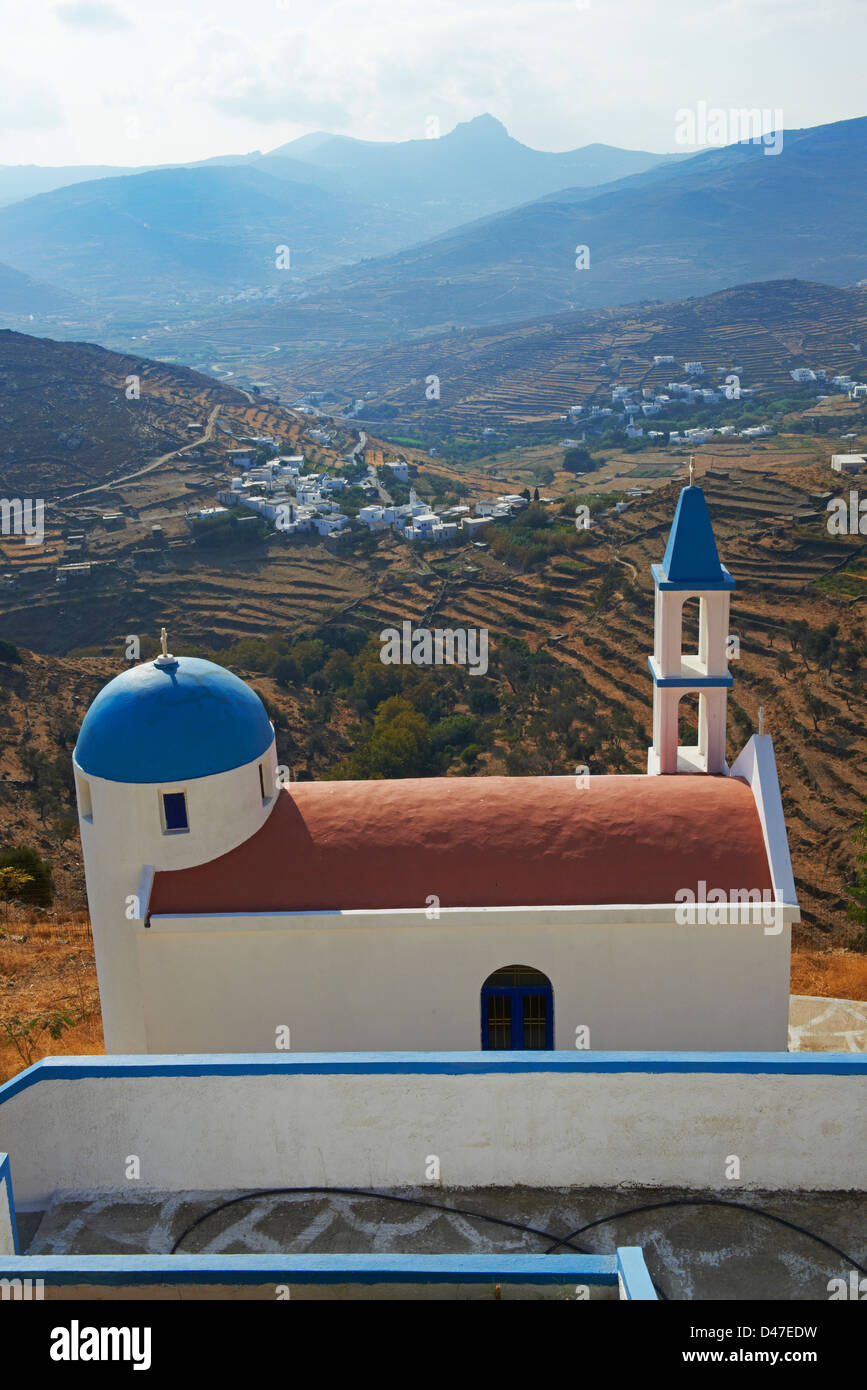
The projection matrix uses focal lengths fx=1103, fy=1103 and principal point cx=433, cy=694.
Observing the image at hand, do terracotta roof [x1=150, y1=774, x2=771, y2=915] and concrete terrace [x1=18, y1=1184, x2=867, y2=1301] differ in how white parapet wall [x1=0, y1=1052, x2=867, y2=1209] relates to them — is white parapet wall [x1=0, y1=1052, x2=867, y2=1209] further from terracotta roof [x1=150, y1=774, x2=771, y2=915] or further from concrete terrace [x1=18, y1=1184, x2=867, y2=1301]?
terracotta roof [x1=150, y1=774, x2=771, y2=915]

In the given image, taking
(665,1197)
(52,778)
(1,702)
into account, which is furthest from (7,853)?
(665,1197)

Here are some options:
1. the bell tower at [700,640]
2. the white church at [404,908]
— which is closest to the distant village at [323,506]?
the bell tower at [700,640]

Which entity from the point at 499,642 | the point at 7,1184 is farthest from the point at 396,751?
the point at 7,1184

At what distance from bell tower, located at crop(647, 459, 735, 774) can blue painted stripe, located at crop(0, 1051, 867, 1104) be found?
594cm

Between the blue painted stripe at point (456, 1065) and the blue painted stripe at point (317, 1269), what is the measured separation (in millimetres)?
2120

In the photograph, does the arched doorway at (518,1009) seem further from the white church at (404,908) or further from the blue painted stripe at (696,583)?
the blue painted stripe at (696,583)

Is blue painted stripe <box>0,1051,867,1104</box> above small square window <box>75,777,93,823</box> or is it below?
below

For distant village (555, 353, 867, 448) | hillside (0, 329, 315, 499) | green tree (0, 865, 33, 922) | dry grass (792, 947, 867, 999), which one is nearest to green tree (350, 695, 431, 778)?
green tree (0, 865, 33, 922)

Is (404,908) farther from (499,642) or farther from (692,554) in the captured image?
(499,642)

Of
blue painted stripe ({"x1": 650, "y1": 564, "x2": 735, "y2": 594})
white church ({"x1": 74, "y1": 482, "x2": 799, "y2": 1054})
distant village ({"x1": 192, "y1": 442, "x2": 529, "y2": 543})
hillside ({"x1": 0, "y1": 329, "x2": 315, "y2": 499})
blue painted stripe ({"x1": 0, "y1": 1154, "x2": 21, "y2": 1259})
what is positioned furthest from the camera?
hillside ({"x1": 0, "y1": 329, "x2": 315, "y2": 499})

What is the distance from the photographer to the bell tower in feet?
45.9

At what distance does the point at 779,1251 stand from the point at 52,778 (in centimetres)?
3249

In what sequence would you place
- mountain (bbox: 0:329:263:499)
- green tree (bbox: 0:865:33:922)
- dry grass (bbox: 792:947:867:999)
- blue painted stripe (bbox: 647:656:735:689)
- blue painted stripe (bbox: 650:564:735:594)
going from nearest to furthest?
blue painted stripe (bbox: 650:564:735:594), blue painted stripe (bbox: 647:656:735:689), dry grass (bbox: 792:947:867:999), green tree (bbox: 0:865:33:922), mountain (bbox: 0:329:263:499)

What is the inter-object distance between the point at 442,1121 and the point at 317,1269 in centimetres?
247
